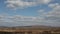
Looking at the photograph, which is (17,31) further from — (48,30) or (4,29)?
(48,30)

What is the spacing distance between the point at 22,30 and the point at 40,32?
0.39 m

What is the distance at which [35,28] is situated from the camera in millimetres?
4188

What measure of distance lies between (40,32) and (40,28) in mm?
108

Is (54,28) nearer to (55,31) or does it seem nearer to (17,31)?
(55,31)

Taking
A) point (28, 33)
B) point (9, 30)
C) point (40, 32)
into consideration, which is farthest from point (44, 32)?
point (9, 30)

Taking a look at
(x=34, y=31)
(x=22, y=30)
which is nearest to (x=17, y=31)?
(x=22, y=30)

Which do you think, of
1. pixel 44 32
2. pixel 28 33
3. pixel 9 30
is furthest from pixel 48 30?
pixel 9 30

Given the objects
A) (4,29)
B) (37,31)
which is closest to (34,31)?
(37,31)

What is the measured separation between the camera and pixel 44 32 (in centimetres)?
423

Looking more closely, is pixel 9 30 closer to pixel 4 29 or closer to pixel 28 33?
pixel 4 29

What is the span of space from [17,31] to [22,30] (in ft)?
0.38

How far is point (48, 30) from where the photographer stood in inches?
163

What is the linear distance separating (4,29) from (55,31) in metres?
1.12

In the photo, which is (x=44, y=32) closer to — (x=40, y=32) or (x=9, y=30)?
(x=40, y=32)
